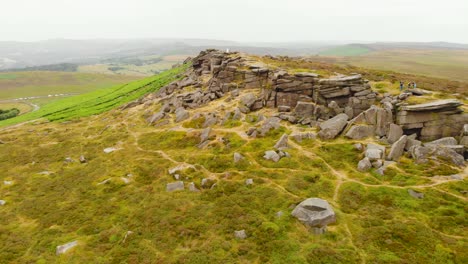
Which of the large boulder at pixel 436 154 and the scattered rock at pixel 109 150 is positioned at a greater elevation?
the large boulder at pixel 436 154

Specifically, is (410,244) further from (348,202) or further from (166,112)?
(166,112)

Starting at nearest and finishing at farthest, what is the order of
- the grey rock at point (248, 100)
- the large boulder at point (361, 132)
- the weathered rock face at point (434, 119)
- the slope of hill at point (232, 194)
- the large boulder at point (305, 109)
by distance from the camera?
the slope of hill at point (232, 194) → the weathered rock face at point (434, 119) → the large boulder at point (361, 132) → the large boulder at point (305, 109) → the grey rock at point (248, 100)

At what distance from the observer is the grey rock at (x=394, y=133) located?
161ft

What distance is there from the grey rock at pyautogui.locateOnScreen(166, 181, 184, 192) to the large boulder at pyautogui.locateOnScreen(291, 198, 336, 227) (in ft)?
58.1

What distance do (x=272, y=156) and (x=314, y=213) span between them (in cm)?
1588

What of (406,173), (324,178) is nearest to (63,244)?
(324,178)

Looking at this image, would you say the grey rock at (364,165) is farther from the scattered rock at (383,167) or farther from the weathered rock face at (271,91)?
the weathered rock face at (271,91)

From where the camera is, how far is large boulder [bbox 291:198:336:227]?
111ft

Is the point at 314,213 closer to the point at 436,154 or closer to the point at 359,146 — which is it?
the point at 359,146

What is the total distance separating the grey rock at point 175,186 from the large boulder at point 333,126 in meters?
25.9

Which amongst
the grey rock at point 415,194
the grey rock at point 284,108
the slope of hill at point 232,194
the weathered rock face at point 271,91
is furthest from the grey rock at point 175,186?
the grey rock at point 415,194

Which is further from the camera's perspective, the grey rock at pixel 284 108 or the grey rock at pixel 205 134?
the grey rock at pixel 284 108

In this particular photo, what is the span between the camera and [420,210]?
116 feet

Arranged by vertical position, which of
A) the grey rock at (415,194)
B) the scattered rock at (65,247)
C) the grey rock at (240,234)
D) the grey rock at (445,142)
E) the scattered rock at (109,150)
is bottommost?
the scattered rock at (65,247)
